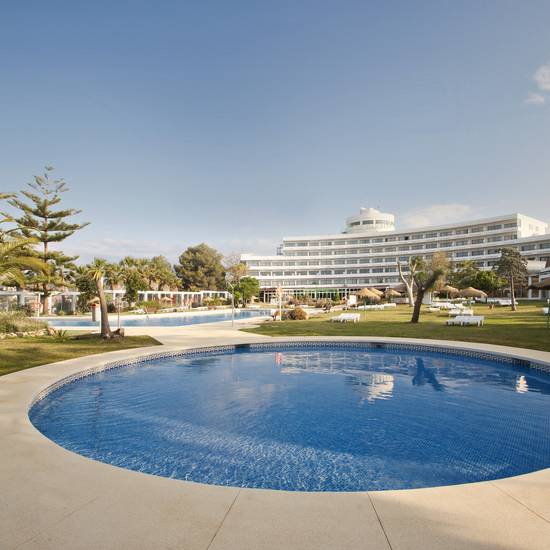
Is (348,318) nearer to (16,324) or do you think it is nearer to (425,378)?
(425,378)

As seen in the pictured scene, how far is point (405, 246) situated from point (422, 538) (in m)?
80.4

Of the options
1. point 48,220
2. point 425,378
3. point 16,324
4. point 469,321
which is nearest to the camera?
point 425,378

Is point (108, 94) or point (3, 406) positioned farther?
point (108, 94)

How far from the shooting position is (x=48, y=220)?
34094 mm

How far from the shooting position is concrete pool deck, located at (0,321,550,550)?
261cm

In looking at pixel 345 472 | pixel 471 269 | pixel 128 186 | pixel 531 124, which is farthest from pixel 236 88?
pixel 471 269

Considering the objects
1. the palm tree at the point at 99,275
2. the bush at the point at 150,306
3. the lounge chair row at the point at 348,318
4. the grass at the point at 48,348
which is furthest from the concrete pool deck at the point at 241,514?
the bush at the point at 150,306

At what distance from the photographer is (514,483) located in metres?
3.64

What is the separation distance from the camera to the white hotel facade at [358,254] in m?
70.9

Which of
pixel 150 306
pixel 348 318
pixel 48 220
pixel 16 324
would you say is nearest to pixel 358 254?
pixel 150 306

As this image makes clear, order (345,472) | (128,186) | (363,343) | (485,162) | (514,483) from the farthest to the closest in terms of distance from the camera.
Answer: (128,186) → (485,162) → (363,343) → (345,472) → (514,483)

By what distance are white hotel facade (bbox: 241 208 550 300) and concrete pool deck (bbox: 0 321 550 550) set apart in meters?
73.5

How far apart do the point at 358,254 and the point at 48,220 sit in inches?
2507

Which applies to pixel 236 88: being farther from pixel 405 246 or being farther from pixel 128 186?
pixel 405 246
